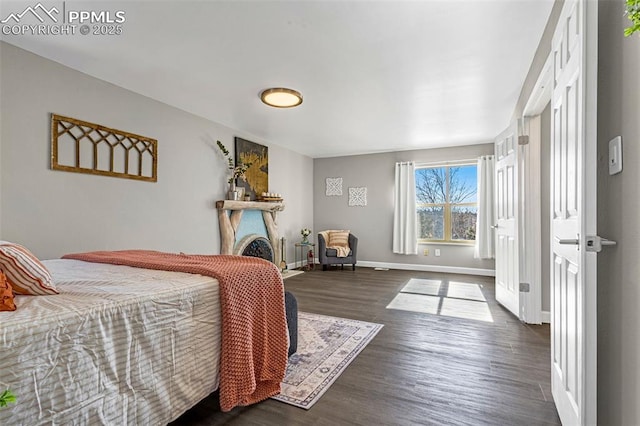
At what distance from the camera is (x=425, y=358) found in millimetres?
2324

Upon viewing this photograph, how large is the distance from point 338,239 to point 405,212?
4.71 feet

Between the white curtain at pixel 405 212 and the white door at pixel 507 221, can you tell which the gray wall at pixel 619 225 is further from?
the white curtain at pixel 405 212

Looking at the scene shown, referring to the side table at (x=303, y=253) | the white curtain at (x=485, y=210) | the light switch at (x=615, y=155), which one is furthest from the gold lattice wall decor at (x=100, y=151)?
the white curtain at (x=485, y=210)

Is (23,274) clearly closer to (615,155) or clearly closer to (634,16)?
(634,16)

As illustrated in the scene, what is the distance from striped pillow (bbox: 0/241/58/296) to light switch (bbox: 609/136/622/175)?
7.47 feet

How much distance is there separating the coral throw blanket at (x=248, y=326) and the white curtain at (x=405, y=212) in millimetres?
4611

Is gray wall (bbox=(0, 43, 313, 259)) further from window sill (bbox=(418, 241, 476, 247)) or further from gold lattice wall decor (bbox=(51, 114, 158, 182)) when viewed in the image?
window sill (bbox=(418, 241, 476, 247))

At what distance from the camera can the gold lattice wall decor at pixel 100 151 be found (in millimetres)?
2723

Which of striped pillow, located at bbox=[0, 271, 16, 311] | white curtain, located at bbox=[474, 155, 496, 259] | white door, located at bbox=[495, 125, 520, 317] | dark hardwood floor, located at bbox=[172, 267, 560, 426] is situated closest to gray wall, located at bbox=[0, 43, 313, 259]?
striped pillow, located at bbox=[0, 271, 16, 311]

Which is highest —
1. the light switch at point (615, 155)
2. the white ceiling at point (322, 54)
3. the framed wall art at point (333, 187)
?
the white ceiling at point (322, 54)

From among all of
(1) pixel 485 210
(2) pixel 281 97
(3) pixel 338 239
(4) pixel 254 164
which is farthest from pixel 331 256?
(2) pixel 281 97

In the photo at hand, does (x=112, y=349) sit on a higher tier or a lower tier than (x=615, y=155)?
lower

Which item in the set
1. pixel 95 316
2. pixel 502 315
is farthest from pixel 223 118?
pixel 502 315

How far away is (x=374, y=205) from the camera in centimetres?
658
